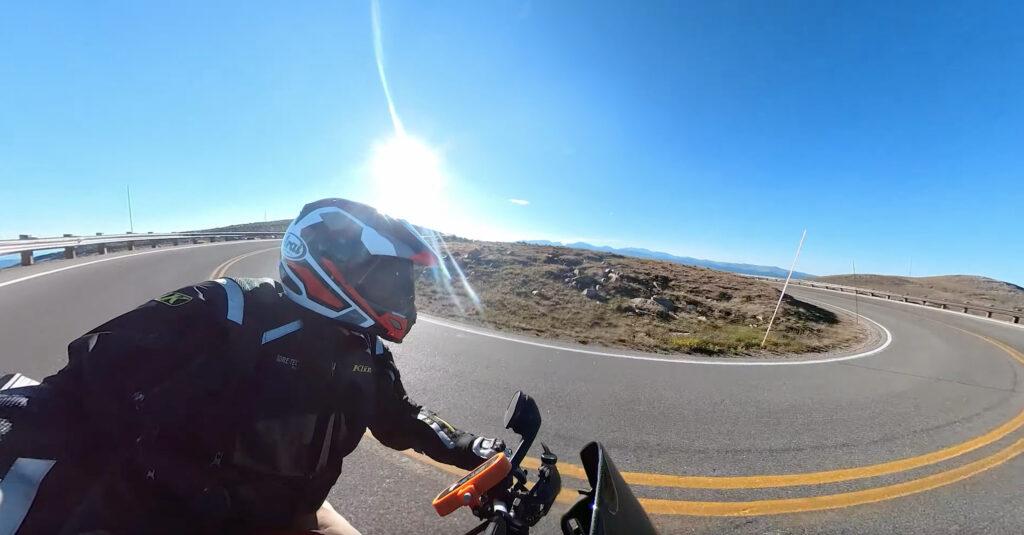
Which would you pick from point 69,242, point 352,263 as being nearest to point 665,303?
point 352,263

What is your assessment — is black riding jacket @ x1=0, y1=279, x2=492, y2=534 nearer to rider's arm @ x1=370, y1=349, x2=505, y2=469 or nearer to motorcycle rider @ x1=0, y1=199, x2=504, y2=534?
motorcycle rider @ x1=0, y1=199, x2=504, y2=534

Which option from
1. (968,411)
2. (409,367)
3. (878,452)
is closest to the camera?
(878,452)

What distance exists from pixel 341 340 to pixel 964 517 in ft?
16.6

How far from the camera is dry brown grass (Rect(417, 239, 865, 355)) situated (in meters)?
9.52

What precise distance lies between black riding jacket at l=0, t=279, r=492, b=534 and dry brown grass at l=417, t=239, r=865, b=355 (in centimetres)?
736

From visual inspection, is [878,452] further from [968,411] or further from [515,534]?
[515,534]

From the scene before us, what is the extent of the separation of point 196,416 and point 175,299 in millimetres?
484

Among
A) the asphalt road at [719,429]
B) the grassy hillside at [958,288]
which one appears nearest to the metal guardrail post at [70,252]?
the asphalt road at [719,429]

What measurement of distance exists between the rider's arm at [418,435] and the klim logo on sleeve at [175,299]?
835mm

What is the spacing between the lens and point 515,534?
4.96 ft

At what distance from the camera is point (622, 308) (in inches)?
492

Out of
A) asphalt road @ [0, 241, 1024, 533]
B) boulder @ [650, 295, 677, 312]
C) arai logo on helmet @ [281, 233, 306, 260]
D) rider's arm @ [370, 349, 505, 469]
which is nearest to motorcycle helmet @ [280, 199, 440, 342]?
arai logo on helmet @ [281, 233, 306, 260]

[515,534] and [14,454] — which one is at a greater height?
[14,454]

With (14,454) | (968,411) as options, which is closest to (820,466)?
(968,411)
